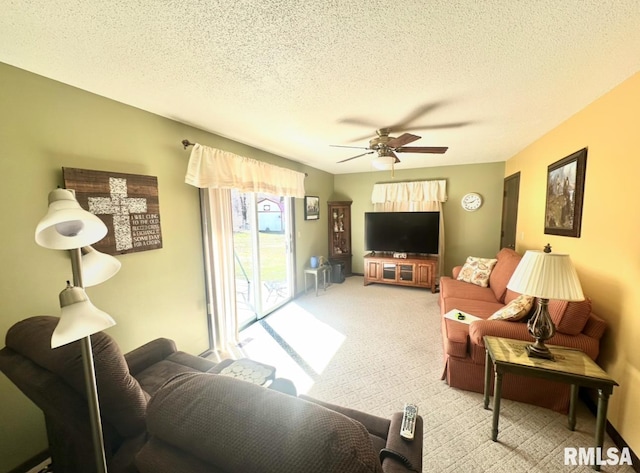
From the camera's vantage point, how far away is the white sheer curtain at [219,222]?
2.47 m

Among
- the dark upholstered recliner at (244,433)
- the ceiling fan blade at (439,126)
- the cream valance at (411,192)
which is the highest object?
the ceiling fan blade at (439,126)

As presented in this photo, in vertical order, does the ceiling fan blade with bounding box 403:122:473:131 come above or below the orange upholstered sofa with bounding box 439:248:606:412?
above

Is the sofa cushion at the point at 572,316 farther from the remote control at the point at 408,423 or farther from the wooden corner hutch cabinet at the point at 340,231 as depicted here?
the wooden corner hutch cabinet at the point at 340,231

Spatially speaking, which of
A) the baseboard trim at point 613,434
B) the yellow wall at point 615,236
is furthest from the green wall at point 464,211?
the baseboard trim at point 613,434

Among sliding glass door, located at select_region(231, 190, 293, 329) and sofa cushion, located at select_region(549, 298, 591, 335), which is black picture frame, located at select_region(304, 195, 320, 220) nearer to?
sliding glass door, located at select_region(231, 190, 293, 329)

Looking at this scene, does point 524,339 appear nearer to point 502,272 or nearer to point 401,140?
point 502,272

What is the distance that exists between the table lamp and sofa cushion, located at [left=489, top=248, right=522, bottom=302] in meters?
1.39

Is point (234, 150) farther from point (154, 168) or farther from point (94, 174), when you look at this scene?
point (94, 174)

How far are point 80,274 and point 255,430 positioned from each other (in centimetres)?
85

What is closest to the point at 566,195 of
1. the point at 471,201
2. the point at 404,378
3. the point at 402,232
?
the point at 404,378

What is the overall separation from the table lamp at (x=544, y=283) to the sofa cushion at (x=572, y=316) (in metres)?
0.25

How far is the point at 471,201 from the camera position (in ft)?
15.5

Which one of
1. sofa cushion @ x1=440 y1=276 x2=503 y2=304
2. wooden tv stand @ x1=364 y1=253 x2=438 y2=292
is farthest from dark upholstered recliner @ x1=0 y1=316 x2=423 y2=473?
wooden tv stand @ x1=364 y1=253 x2=438 y2=292

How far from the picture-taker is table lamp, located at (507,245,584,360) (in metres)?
1.50
